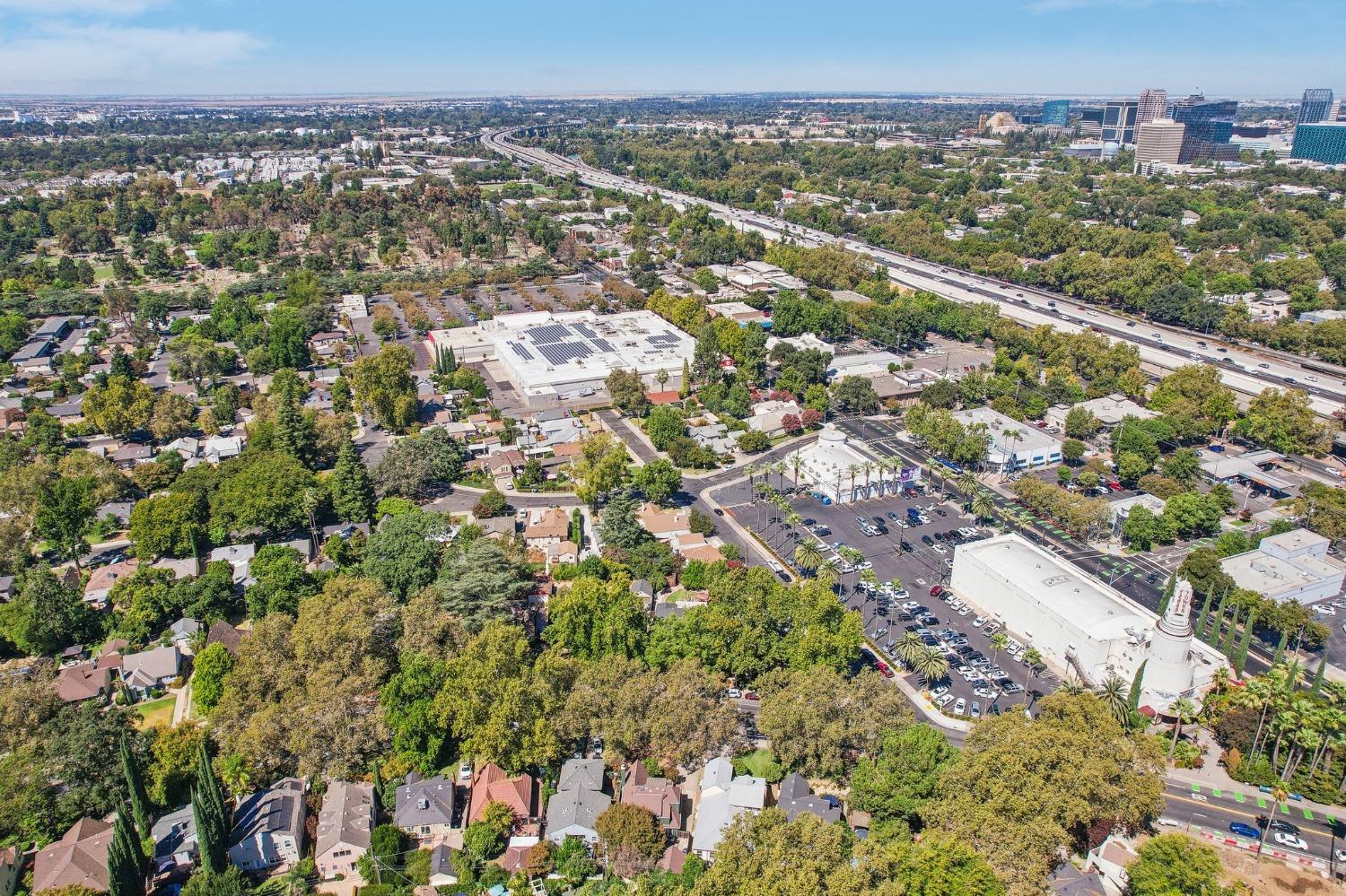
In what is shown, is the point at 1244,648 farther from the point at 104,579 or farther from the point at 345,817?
the point at 104,579

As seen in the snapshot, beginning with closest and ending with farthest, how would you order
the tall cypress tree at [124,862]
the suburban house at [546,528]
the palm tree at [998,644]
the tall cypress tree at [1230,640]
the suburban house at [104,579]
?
the tall cypress tree at [124,862], the palm tree at [998,644], the tall cypress tree at [1230,640], the suburban house at [104,579], the suburban house at [546,528]

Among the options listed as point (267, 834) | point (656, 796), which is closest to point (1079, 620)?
point (656, 796)

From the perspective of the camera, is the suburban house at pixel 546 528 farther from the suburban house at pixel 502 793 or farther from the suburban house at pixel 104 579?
the suburban house at pixel 104 579

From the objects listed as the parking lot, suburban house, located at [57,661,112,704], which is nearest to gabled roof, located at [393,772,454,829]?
suburban house, located at [57,661,112,704]

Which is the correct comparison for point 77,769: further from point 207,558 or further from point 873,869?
point 873,869

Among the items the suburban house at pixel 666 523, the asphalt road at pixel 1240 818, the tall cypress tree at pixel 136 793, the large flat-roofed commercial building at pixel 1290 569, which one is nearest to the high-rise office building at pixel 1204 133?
the large flat-roofed commercial building at pixel 1290 569

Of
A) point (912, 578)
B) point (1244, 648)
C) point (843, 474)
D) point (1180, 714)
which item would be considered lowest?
point (912, 578)
